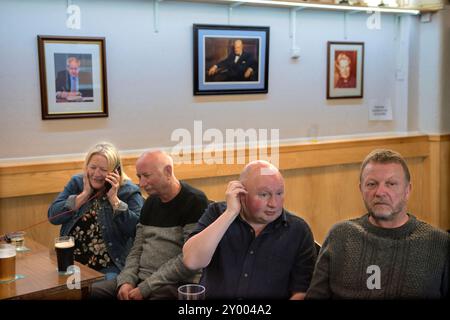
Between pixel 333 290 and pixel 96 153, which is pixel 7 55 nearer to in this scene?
pixel 96 153

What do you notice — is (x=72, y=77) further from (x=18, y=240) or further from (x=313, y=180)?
A: (x=313, y=180)

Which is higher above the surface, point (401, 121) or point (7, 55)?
point (7, 55)

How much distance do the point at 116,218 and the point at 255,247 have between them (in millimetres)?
931

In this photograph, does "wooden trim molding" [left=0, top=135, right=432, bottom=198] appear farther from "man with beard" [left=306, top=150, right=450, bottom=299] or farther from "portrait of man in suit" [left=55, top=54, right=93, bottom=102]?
"man with beard" [left=306, top=150, right=450, bottom=299]

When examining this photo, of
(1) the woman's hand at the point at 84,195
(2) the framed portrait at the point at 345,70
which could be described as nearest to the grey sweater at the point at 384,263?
(1) the woman's hand at the point at 84,195

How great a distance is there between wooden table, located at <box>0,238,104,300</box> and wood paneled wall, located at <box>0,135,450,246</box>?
0.89m

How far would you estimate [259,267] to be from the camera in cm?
195

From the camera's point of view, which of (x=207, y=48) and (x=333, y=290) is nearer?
(x=333, y=290)

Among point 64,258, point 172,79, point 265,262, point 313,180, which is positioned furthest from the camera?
point 313,180

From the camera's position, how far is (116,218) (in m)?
2.68

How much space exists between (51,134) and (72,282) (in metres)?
1.48

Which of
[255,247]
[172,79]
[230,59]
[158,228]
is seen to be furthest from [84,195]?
[230,59]

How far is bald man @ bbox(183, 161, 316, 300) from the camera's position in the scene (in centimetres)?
193

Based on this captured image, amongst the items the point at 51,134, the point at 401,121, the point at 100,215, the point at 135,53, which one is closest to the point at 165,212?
the point at 100,215
